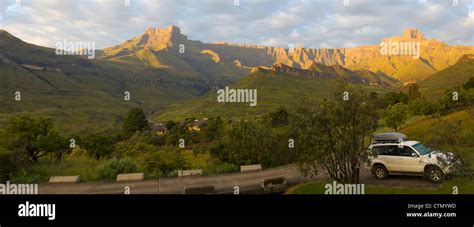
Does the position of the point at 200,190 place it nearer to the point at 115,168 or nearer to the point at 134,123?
the point at 115,168

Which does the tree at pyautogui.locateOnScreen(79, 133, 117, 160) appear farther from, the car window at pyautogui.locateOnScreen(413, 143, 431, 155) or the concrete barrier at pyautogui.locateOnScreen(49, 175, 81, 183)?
the car window at pyautogui.locateOnScreen(413, 143, 431, 155)

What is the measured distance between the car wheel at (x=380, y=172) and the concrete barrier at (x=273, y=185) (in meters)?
4.87

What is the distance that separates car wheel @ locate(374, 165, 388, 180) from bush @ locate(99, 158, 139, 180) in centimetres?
1301

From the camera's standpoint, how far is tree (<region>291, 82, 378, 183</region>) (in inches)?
530

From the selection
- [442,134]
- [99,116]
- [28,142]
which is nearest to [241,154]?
[442,134]

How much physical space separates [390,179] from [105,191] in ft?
45.5

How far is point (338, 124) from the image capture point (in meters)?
13.7

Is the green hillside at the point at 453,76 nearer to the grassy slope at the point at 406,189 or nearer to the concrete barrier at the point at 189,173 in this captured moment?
the grassy slope at the point at 406,189

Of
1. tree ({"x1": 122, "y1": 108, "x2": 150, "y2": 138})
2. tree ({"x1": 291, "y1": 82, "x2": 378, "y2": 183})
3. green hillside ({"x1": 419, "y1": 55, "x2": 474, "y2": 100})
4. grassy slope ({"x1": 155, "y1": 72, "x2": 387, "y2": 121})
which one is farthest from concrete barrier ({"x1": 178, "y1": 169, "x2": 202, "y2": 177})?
green hillside ({"x1": 419, "y1": 55, "x2": 474, "y2": 100})

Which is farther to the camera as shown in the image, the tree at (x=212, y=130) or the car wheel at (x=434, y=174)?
the tree at (x=212, y=130)

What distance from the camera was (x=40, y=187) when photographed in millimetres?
16750

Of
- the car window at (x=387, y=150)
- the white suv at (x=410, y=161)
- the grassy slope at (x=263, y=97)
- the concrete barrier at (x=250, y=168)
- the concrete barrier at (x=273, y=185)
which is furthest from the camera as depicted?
the grassy slope at (x=263, y=97)

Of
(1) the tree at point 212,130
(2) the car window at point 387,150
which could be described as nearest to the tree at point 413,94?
(1) the tree at point 212,130

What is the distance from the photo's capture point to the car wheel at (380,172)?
56.5ft
